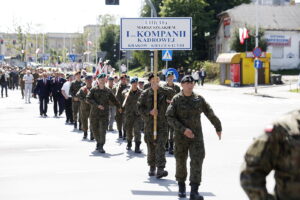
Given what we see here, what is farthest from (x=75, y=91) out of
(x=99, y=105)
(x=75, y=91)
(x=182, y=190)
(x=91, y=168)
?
(x=182, y=190)

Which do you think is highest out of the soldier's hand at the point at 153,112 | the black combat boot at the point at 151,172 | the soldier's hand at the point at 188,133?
the soldier's hand at the point at 153,112

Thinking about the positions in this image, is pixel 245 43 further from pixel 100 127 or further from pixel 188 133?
pixel 188 133

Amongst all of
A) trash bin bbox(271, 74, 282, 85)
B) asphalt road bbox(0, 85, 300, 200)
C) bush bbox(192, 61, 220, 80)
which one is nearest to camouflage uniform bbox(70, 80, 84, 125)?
asphalt road bbox(0, 85, 300, 200)

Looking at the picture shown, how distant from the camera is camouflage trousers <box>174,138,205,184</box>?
334 inches

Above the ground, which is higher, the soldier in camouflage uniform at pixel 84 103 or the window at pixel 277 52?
the window at pixel 277 52

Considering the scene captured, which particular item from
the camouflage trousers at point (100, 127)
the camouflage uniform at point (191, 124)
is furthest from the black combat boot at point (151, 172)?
the camouflage trousers at point (100, 127)

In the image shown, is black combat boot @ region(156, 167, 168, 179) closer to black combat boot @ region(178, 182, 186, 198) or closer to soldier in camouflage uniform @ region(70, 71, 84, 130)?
black combat boot @ region(178, 182, 186, 198)

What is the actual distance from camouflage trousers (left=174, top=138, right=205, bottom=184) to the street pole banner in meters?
4.15

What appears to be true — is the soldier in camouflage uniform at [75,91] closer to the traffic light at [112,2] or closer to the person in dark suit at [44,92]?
the person in dark suit at [44,92]

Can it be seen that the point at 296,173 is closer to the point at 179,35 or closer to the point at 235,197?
the point at 235,197

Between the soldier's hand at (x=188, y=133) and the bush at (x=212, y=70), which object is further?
the bush at (x=212, y=70)

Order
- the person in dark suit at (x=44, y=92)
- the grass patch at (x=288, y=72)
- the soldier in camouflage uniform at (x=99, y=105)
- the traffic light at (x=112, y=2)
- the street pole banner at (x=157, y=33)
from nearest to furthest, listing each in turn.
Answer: the street pole banner at (x=157, y=33)
the soldier in camouflage uniform at (x=99, y=105)
the traffic light at (x=112, y=2)
the person in dark suit at (x=44, y=92)
the grass patch at (x=288, y=72)

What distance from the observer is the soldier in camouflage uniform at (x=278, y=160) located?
346 centimetres

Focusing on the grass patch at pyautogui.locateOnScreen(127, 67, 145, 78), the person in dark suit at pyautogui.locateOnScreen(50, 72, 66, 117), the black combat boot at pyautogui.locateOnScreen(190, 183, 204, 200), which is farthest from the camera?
the grass patch at pyautogui.locateOnScreen(127, 67, 145, 78)
